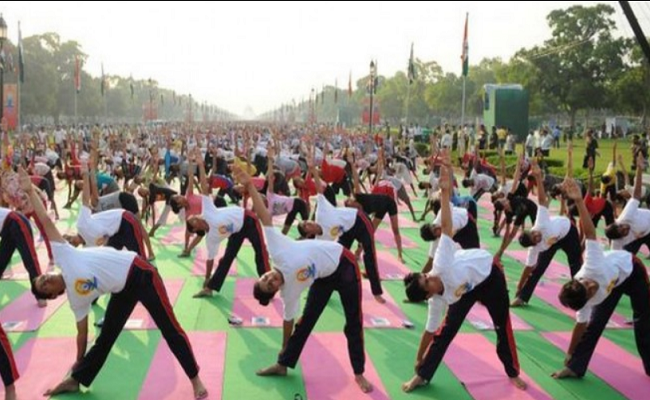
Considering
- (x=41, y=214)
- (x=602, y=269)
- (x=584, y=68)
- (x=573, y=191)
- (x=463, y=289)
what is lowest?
(x=463, y=289)

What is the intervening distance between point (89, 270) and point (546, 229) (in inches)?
224

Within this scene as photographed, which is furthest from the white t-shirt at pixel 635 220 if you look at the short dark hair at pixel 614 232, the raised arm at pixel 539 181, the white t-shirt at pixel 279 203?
the white t-shirt at pixel 279 203

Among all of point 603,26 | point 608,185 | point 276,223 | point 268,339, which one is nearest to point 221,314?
point 268,339

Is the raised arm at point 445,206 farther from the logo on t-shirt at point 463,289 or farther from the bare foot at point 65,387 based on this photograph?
the bare foot at point 65,387

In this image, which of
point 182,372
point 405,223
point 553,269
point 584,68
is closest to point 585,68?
point 584,68

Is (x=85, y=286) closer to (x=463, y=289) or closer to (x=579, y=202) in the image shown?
(x=463, y=289)

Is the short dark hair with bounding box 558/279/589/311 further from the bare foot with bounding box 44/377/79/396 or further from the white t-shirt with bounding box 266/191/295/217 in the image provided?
the white t-shirt with bounding box 266/191/295/217

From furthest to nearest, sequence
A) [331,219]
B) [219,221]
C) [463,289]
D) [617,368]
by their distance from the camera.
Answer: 1. [219,221]
2. [331,219]
3. [617,368]
4. [463,289]

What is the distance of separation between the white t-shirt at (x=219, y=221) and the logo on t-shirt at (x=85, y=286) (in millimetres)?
3429

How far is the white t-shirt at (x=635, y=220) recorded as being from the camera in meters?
8.79

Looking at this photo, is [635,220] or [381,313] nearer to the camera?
[635,220]

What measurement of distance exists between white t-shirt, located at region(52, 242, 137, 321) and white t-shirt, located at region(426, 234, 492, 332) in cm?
282

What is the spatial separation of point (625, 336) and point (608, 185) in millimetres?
7288

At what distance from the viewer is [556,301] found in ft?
32.5
